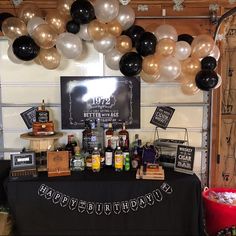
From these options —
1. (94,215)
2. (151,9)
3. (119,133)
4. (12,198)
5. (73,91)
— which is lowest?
(94,215)

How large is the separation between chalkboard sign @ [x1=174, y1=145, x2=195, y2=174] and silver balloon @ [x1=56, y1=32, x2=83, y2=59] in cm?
127

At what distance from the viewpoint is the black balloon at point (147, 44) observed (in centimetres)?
232

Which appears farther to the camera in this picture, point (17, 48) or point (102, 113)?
point (102, 113)

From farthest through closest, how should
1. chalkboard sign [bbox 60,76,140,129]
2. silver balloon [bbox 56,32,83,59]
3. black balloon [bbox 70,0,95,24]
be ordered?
chalkboard sign [bbox 60,76,140,129] → silver balloon [bbox 56,32,83,59] → black balloon [bbox 70,0,95,24]

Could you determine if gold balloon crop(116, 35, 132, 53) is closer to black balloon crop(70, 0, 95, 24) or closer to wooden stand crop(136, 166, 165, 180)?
black balloon crop(70, 0, 95, 24)

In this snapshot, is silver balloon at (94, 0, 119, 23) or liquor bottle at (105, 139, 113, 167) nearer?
silver balloon at (94, 0, 119, 23)

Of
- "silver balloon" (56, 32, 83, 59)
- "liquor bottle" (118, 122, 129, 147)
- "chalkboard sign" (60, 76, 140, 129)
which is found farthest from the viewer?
"chalkboard sign" (60, 76, 140, 129)

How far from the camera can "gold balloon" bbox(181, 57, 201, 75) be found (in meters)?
2.49

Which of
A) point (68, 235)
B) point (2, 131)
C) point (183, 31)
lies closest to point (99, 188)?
point (68, 235)

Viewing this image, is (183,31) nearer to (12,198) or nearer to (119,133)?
(119,133)

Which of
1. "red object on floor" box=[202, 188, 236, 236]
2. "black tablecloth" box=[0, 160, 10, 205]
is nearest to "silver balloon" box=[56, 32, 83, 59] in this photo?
"black tablecloth" box=[0, 160, 10, 205]

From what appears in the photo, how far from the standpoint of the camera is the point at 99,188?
2318mm

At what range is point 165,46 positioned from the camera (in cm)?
233

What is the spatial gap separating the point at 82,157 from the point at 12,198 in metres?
0.68
